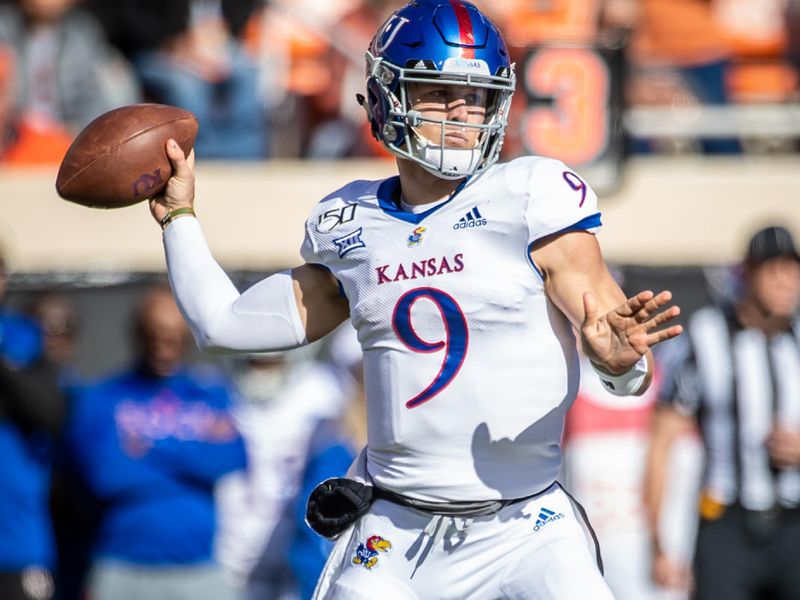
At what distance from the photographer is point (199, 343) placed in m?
3.54

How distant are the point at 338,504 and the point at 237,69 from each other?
5246mm

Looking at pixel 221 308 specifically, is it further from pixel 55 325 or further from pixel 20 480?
pixel 55 325

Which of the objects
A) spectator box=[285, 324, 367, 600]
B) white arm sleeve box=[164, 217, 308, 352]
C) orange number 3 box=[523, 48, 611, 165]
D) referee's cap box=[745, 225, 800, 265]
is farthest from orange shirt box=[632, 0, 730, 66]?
white arm sleeve box=[164, 217, 308, 352]

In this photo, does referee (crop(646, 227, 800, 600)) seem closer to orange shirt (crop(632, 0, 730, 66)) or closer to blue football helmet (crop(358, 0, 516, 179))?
blue football helmet (crop(358, 0, 516, 179))

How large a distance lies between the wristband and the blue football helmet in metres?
0.55

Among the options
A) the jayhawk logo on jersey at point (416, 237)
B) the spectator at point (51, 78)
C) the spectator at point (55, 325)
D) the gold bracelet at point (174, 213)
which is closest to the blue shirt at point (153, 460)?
the spectator at point (55, 325)

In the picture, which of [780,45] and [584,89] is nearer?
[584,89]

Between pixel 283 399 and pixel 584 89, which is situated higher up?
pixel 584 89

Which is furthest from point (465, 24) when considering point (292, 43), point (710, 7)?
point (710, 7)

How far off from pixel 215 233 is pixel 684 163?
8.77 ft

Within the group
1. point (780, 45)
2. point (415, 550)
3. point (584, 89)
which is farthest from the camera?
point (780, 45)

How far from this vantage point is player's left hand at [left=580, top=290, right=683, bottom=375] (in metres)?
2.94

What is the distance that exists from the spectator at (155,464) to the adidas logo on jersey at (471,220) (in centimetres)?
290

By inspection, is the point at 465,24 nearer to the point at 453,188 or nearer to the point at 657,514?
the point at 453,188
